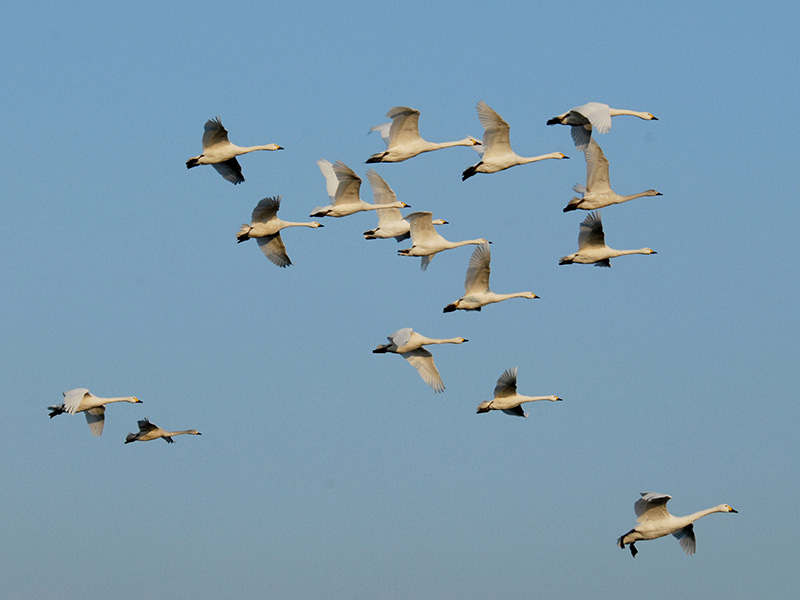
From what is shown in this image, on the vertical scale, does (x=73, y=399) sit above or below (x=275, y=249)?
below

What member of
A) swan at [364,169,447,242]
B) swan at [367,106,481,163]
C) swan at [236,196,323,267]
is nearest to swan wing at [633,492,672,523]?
swan at [367,106,481,163]

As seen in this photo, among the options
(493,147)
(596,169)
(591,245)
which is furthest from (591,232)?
(493,147)

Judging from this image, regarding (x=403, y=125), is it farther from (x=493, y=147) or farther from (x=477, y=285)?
(x=477, y=285)

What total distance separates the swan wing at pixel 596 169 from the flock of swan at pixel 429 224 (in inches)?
1.4

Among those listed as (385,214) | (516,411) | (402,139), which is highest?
(402,139)

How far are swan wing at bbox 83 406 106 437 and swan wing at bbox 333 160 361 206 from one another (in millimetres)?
12762

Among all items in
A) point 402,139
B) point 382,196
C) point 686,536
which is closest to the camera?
point 686,536

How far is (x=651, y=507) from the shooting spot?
5316 centimetres

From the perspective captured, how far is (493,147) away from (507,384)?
916 cm

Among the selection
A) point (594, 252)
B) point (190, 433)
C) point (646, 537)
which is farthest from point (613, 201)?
point (190, 433)

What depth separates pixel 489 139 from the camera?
58.0 meters

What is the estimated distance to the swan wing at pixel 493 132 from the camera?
57312 mm

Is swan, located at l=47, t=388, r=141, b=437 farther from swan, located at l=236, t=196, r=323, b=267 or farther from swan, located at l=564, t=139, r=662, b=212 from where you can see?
swan, located at l=564, t=139, r=662, b=212

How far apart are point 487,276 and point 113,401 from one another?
15635mm
